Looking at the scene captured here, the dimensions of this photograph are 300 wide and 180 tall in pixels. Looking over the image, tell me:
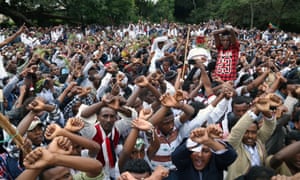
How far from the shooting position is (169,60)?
25.6 feet

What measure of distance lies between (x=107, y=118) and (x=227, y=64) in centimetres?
326

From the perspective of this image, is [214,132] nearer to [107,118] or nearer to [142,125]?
[142,125]

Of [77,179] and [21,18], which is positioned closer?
[77,179]

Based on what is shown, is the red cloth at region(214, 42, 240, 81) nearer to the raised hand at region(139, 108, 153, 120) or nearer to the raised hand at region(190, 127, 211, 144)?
the raised hand at region(139, 108, 153, 120)

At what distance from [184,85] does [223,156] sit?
3112 millimetres

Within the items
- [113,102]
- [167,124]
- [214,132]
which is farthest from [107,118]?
[214,132]

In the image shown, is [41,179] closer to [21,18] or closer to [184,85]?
[184,85]

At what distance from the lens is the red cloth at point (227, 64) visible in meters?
6.14

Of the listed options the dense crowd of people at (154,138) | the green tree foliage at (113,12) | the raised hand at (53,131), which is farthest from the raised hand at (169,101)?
the green tree foliage at (113,12)

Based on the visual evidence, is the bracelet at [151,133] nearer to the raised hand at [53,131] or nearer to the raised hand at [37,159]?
the raised hand at [53,131]

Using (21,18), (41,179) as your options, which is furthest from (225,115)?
(21,18)

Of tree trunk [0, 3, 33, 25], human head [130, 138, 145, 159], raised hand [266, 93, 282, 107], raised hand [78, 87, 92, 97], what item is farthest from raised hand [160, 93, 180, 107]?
Answer: tree trunk [0, 3, 33, 25]

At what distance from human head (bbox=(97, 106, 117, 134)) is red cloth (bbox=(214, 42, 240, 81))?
123 inches

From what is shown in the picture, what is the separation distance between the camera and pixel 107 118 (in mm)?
3402
